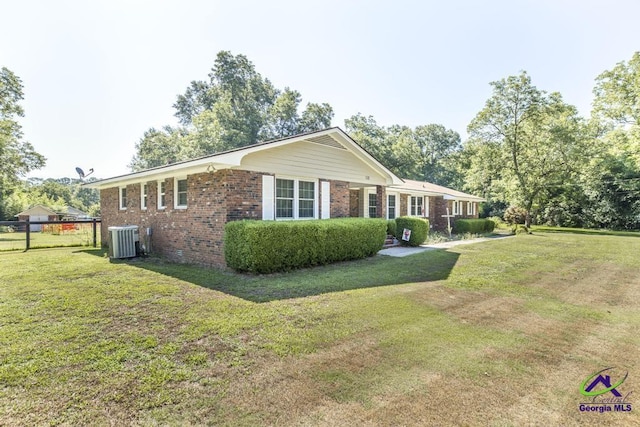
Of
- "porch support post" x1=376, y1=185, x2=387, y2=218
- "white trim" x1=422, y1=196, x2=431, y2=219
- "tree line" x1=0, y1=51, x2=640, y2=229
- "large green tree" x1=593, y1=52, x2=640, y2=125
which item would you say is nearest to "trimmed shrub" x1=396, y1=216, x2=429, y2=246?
"porch support post" x1=376, y1=185, x2=387, y2=218

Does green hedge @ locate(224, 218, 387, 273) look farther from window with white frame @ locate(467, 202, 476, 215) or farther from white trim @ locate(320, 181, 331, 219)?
window with white frame @ locate(467, 202, 476, 215)

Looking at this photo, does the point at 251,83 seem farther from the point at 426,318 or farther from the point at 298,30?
the point at 426,318

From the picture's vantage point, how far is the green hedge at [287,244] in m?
7.99

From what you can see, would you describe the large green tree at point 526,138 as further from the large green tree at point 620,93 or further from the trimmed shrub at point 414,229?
the trimmed shrub at point 414,229

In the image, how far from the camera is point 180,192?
10.8m

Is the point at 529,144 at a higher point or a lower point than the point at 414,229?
higher

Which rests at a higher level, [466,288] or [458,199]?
[458,199]

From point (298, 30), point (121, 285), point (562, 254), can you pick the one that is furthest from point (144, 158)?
point (562, 254)

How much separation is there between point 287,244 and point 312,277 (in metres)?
1.18

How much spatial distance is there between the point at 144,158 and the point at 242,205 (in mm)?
41400

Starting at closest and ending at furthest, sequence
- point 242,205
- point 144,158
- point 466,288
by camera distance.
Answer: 1. point 466,288
2. point 242,205
3. point 144,158

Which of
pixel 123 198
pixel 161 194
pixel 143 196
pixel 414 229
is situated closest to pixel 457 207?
pixel 414 229

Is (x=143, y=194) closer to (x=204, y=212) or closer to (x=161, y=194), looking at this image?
(x=161, y=194)

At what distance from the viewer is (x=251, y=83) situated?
37.8 m
